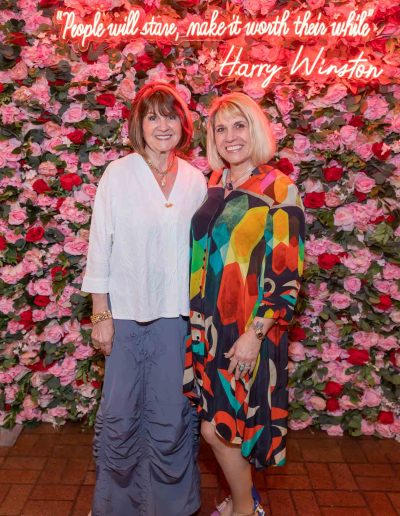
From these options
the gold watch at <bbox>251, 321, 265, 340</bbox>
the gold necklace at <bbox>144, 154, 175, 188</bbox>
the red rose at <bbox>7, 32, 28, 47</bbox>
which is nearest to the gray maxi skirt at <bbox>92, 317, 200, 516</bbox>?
the gold watch at <bbox>251, 321, 265, 340</bbox>

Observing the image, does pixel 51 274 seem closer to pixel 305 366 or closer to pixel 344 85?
pixel 305 366

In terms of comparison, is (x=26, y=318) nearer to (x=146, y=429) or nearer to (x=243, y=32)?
(x=146, y=429)

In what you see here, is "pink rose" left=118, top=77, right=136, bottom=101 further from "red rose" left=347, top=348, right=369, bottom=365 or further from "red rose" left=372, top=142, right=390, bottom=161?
"red rose" left=347, top=348, right=369, bottom=365

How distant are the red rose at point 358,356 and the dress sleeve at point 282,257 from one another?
1.34 meters

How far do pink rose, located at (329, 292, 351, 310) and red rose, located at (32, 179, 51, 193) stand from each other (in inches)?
73.3

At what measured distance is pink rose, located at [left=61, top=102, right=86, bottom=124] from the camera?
3121 mm

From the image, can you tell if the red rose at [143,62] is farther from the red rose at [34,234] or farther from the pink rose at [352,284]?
the pink rose at [352,284]

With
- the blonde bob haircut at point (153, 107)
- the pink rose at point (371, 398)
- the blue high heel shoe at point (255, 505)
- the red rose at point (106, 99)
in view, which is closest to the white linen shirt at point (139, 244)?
the blonde bob haircut at point (153, 107)

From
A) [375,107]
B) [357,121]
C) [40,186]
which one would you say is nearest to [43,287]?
[40,186]

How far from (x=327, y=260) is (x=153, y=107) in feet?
4.78

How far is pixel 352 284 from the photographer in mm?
3305

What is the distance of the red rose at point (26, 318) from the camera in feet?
11.0

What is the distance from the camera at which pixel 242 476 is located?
2.52 metres

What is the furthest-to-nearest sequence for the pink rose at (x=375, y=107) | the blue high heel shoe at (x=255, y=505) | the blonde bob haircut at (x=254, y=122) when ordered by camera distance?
1. the pink rose at (x=375, y=107)
2. the blue high heel shoe at (x=255, y=505)
3. the blonde bob haircut at (x=254, y=122)
